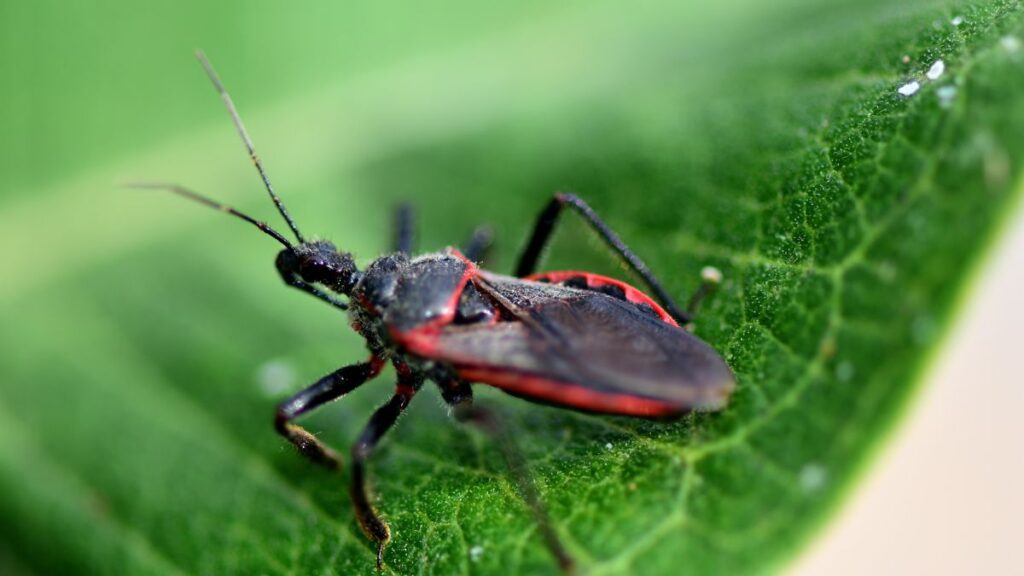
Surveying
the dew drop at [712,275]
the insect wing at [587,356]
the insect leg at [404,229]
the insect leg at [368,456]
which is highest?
the insect leg at [404,229]

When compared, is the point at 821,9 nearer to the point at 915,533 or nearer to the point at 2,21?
the point at 915,533

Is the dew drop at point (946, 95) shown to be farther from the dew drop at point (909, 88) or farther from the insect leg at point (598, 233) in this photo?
the insect leg at point (598, 233)

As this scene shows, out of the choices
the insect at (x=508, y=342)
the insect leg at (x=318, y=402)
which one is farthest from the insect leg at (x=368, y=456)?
the insect leg at (x=318, y=402)

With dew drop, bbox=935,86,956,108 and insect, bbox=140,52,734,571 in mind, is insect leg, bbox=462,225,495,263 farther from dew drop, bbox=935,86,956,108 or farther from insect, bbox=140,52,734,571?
dew drop, bbox=935,86,956,108

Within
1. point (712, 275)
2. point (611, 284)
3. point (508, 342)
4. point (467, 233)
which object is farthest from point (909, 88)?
point (467, 233)

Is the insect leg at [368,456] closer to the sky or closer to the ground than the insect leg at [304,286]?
closer to the ground

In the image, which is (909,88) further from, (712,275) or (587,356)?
(587,356)

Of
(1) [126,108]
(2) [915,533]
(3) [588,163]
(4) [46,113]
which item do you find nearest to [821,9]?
(3) [588,163]
